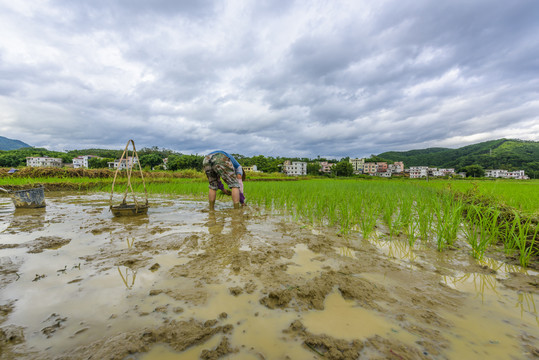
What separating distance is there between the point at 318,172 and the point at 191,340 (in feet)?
230

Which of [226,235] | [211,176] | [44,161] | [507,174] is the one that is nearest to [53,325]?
[226,235]

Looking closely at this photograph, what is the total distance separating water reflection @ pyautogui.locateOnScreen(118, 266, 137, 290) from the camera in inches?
54.4

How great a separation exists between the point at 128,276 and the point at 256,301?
944 millimetres

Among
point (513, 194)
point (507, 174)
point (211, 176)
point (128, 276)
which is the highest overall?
point (211, 176)

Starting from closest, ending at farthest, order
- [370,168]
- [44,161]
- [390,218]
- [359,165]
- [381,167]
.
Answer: [390,218]
[44,161]
[381,167]
[370,168]
[359,165]

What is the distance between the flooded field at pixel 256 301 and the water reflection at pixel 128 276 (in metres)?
0.01

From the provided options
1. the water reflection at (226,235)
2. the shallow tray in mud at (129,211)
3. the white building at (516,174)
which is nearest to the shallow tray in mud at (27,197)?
the shallow tray in mud at (129,211)

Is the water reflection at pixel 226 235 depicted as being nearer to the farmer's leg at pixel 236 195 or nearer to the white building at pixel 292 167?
the farmer's leg at pixel 236 195

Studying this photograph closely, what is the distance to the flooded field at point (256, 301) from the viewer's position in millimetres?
894

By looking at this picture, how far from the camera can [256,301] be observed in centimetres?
124

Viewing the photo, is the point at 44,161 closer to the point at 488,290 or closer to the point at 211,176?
the point at 211,176

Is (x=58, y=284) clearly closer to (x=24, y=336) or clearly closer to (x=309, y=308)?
(x=24, y=336)

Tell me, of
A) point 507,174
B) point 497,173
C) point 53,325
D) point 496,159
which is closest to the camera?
point 53,325

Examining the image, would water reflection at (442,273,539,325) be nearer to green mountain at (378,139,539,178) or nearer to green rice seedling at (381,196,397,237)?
green rice seedling at (381,196,397,237)
